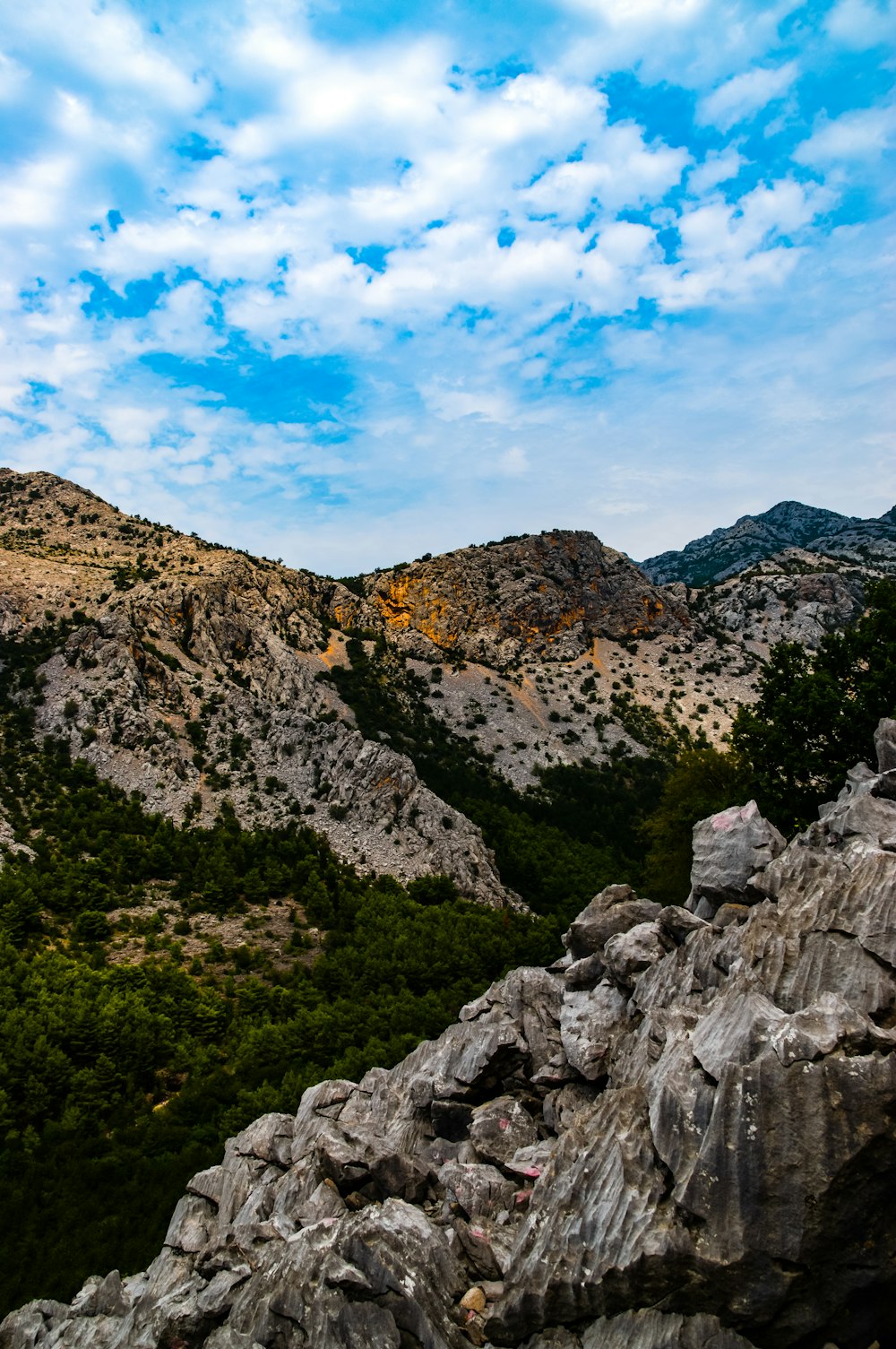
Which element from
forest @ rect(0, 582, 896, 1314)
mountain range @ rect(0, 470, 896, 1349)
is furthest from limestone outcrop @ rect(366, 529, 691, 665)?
forest @ rect(0, 582, 896, 1314)

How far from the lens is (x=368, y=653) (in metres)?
102

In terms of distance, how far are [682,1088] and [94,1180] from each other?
29.4m

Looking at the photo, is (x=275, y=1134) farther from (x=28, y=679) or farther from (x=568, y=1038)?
(x=28, y=679)

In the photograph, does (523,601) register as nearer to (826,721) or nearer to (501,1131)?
(826,721)

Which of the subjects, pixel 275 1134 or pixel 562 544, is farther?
pixel 562 544

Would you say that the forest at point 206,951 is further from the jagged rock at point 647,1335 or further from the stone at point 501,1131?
the jagged rock at point 647,1335

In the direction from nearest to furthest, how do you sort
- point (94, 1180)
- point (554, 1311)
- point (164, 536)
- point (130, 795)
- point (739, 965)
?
point (554, 1311) → point (739, 965) → point (94, 1180) → point (130, 795) → point (164, 536)

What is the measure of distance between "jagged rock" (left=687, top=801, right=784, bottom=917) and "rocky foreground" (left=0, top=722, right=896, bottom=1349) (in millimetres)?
76

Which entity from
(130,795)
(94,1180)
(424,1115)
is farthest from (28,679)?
(424,1115)

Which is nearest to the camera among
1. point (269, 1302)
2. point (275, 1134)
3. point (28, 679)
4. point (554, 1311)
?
point (554, 1311)

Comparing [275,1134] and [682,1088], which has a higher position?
[682,1088]

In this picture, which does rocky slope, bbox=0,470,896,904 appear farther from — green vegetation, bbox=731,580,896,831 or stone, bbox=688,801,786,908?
stone, bbox=688,801,786,908

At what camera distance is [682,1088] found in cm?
1199

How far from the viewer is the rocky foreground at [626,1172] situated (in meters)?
10.3
